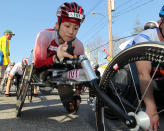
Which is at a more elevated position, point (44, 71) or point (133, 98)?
point (44, 71)

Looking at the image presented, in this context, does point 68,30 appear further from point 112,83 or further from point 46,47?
point 112,83

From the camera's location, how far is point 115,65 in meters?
1.76

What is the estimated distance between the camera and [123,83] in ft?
8.18

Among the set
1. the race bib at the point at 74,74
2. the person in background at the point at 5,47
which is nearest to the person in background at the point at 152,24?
the race bib at the point at 74,74

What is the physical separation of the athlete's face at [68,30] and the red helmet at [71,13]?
0.06m

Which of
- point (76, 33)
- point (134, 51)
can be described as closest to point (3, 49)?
point (76, 33)

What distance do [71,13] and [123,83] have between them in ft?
3.87

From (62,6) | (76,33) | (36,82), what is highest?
(62,6)

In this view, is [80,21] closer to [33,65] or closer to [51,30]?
[51,30]

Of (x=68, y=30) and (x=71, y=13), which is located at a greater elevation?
(x=71, y=13)

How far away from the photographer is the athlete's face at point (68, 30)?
2872 millimetres

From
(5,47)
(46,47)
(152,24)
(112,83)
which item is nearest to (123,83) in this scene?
(112,83)

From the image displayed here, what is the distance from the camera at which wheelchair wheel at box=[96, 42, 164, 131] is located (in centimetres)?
136

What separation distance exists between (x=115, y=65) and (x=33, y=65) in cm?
176
